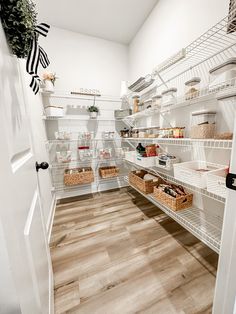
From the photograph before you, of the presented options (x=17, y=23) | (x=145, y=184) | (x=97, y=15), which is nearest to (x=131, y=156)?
(x=145, y=184)

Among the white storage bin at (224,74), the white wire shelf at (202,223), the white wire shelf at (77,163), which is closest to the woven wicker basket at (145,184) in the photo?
the white wire shelf at (202,223)

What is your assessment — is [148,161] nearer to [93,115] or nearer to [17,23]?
[93,115]

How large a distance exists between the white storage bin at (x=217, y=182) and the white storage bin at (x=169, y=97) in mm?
753

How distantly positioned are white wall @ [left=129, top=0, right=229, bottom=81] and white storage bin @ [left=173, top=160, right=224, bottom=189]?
1142 millimetres

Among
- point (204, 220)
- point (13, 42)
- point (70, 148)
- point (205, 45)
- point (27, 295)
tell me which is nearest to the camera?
point (27, 295)

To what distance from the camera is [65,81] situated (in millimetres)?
2115

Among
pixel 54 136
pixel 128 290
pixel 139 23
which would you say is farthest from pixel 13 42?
pixel 139 23

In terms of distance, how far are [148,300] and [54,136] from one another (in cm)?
214

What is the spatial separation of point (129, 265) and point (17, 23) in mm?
1600

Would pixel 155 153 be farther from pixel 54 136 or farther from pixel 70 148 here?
pixel 54 136

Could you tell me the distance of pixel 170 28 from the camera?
151 cm

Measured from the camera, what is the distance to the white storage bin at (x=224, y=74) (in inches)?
33.0

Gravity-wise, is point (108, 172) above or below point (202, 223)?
above

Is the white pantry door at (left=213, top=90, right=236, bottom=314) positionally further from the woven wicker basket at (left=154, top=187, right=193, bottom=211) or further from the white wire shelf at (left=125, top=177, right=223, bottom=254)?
the woven wicker basket at (left=154, top=187, right=193, bottom=211)
